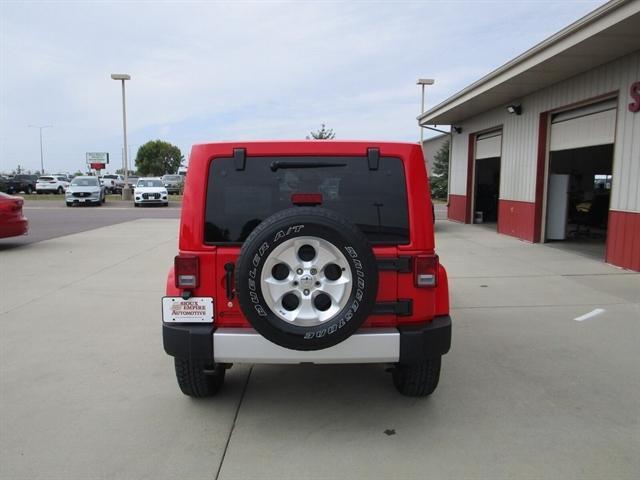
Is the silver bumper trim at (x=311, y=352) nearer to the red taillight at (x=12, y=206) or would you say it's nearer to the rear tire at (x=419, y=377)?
the rear tire at (x=419, y=377)

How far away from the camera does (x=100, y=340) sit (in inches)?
208

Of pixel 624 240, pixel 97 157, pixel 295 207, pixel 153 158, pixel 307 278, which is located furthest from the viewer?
pixel 153 158

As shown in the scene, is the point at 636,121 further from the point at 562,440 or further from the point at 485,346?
the point at 562,440

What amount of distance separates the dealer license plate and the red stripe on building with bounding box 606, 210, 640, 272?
7876 millimetres

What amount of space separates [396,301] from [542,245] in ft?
33.0

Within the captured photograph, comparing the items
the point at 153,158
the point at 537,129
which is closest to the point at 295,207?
the point at 537,129

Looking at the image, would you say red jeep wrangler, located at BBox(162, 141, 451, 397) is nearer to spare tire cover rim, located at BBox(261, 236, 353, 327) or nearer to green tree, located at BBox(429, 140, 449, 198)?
spare tire cover rim, located at BBox(261, 236, 353, 327)

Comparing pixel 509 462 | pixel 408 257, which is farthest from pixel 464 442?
pixel 408 257

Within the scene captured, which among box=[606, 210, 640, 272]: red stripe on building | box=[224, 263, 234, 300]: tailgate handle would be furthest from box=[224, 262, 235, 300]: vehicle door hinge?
box=[606, 210, 640, 272]: red stripe on building

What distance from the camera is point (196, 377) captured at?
3.70m

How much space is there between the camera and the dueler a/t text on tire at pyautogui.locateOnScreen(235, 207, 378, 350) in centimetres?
298

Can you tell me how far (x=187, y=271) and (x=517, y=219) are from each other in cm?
1196

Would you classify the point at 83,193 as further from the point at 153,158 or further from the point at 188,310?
the point at 153,158

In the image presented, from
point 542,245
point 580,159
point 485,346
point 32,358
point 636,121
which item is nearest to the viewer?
point 32,358
